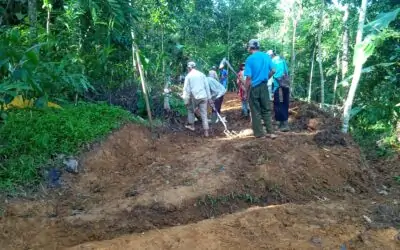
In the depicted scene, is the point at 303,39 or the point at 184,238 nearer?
the point at 184,238

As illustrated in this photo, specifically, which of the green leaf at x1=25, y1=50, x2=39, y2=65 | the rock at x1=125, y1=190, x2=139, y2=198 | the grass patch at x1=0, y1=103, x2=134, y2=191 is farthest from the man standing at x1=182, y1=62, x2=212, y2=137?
the green leaf at x1=25, y1=50, x2=39, y2=65

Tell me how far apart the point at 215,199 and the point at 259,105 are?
8.05 ft

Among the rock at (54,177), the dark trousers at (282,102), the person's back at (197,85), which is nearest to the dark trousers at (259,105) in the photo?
the dark trousers at (282,102)

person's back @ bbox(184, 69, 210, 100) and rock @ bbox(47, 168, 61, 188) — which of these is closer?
rock @ bbox(47, 168, 61, 188)

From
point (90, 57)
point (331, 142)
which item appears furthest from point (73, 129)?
point (331, 142)

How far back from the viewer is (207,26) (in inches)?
795

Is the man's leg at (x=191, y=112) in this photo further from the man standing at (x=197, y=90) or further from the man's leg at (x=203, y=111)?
the man's leg at (x=203, y=111)

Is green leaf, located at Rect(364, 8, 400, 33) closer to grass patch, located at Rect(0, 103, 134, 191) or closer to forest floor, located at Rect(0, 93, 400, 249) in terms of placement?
forest floor, located at Rect(0, 93, 400, 249)

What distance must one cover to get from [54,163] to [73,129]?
0.72 m

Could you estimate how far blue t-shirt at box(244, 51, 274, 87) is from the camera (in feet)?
21.8

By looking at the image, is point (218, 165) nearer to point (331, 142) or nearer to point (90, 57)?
point (331, 142)

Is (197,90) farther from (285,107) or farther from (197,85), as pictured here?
(285,107)

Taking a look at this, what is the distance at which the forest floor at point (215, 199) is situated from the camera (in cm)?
398

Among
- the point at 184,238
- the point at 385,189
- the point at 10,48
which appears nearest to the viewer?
the point at 10,48
